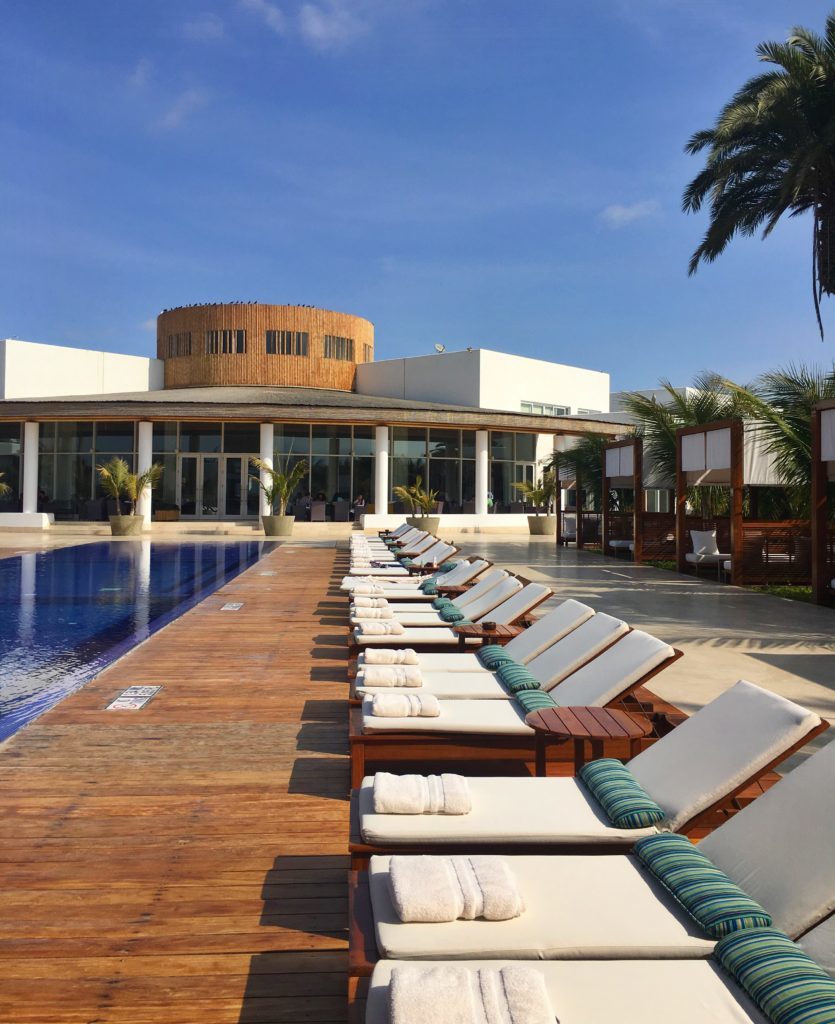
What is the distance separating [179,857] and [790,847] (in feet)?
7.16

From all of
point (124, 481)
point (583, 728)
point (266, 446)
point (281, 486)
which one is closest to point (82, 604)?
point (583, 728)

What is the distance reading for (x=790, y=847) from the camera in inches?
101

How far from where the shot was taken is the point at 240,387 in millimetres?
36719

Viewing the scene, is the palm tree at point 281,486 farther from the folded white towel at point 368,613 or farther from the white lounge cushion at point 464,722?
the white lounge cushion at point 464,722

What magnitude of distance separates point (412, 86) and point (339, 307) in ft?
54.5

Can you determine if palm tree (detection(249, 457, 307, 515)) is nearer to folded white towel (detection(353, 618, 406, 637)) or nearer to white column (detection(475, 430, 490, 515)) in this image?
white column (detection(475, 430, 490, 515))

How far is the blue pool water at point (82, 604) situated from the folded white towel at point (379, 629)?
2.28m

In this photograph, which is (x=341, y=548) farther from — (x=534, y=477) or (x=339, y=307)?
(x=339, y=307)

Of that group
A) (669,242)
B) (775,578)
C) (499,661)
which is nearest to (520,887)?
(499,661)

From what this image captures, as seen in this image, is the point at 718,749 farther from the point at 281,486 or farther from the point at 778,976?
the point at 281,486

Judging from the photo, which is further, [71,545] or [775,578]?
[71,545]

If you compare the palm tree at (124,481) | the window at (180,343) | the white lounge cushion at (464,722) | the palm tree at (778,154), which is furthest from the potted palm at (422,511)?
the white lounge cushion at (464,722)

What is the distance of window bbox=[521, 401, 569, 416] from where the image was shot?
38562 millimetres

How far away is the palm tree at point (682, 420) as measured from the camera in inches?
737
